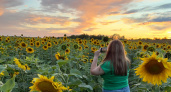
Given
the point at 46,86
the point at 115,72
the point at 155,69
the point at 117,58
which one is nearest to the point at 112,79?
the point at 115,72

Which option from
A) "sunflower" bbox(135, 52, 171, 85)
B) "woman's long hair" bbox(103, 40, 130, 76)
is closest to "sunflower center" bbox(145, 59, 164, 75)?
"sunflower" bbox(135, 52, 171, 85)

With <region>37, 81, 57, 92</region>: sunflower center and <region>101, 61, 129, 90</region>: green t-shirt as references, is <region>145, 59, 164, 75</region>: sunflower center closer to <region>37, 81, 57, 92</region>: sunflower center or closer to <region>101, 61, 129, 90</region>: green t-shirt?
<region>101, 61, 129, 90</region>: green t-shirt

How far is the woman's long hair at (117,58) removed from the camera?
3067 mm

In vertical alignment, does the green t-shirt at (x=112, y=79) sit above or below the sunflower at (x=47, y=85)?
below

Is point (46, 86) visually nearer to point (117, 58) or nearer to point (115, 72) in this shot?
point (115, 72)

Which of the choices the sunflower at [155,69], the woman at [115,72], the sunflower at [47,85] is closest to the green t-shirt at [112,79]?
the woman at [115,72]

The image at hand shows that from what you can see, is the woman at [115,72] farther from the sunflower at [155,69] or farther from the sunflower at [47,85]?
the sunflower at [47,85]

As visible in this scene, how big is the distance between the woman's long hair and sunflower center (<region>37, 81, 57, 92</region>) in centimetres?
150

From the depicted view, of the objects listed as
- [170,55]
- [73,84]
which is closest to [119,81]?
[73,84]

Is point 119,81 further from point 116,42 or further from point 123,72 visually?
point 116,42

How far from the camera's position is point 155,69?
9.14 ft

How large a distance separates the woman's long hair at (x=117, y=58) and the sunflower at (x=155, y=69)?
1.02ft

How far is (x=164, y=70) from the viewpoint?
2.75 meters

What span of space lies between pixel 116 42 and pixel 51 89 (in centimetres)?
181
